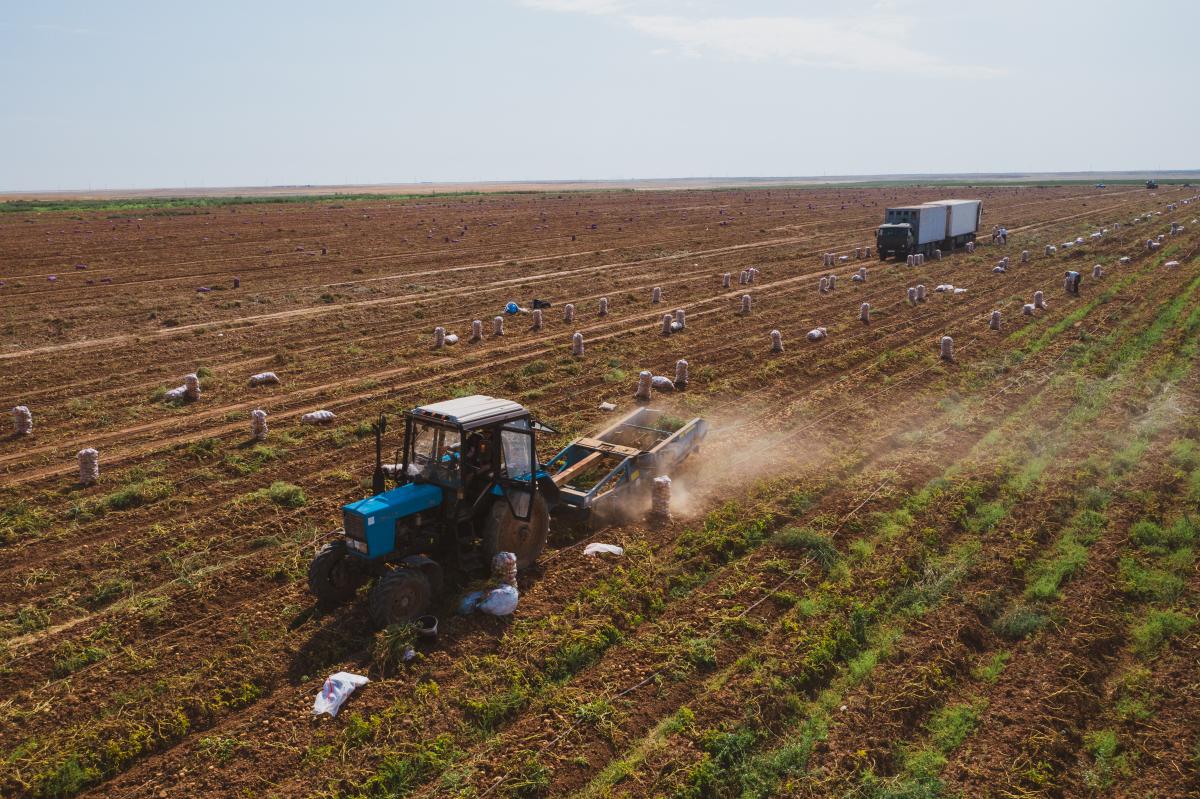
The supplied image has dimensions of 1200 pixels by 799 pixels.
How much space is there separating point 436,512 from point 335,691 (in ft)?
8.20

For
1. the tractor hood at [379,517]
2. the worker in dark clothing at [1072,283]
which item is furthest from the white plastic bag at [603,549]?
the worker in dark clothing at [1072,283]

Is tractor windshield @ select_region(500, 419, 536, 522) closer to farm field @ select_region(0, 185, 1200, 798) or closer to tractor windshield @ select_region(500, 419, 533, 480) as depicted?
tractor windshield @ select_region(500, 419, 533, 480)

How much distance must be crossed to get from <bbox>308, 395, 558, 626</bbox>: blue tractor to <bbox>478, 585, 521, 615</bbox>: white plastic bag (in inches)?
20.1

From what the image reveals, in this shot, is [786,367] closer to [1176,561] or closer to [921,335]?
[921,335]

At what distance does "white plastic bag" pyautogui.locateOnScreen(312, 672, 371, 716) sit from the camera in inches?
333

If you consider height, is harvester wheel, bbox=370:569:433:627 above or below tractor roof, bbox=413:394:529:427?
below

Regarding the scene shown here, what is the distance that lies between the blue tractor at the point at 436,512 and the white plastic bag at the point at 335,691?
0.90m

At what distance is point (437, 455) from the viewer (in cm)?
1048

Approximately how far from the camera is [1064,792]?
7.46 m

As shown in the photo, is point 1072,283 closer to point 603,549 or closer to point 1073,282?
point 1073,282

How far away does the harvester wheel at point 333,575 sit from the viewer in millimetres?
10133

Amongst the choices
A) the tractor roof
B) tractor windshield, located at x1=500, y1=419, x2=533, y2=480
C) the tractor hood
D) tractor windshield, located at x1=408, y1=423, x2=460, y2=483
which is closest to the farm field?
the tractor hood

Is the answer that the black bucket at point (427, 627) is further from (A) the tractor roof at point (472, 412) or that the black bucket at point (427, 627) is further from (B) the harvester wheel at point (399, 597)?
(A) the tractor roof at point (472, 412)

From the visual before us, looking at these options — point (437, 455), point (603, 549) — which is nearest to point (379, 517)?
point (437, 455)
